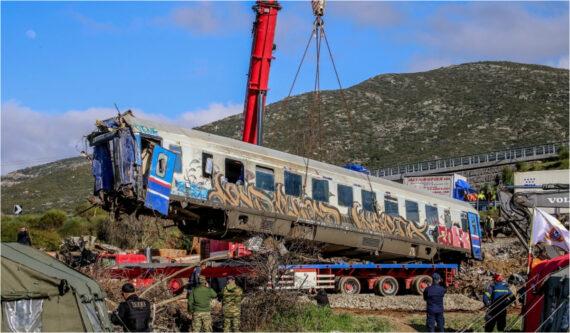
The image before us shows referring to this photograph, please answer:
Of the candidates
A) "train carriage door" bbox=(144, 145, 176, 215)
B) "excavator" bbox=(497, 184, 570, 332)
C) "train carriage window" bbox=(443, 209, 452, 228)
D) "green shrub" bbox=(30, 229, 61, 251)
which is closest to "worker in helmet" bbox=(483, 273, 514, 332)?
"excavator" bbox=(497, 184, 570, 332)

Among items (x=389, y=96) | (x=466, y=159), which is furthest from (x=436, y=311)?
(x=389, y=96)

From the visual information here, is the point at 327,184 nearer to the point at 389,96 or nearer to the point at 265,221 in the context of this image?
the point at 265,221

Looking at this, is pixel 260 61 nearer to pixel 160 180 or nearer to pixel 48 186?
pixel 160 180

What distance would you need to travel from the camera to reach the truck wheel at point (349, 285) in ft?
76.4

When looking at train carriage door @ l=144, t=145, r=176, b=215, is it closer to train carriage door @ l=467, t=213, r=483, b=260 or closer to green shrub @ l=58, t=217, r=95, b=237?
train carriage door @ l=467, t=213, r=483, b=260

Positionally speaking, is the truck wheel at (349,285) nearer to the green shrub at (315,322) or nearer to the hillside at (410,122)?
the green shrub at (315,322)

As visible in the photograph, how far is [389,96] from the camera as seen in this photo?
341 feet

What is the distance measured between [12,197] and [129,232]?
146 feet

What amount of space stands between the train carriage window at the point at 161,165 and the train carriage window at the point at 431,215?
10.3 m

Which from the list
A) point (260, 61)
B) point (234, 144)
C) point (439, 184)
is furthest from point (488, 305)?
point (439, 184)

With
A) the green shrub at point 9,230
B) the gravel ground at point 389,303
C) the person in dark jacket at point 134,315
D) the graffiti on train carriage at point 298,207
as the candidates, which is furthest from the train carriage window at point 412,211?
the green shrub at point 9,230

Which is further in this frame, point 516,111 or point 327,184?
point 516,111

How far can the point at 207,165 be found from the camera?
65.8 feet

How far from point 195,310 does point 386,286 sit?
11372 millimetres
